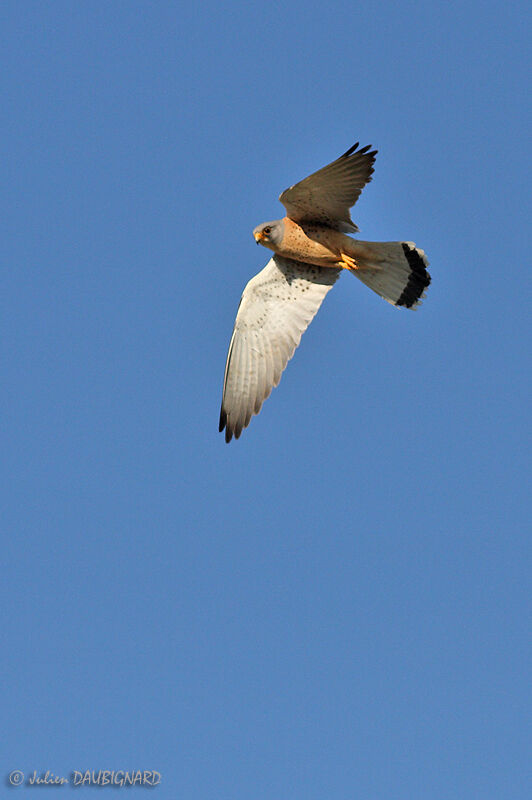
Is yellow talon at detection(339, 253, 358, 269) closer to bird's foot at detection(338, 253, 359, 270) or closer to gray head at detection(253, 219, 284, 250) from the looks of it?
bird's foot at detection(338, 253, 359, 270)

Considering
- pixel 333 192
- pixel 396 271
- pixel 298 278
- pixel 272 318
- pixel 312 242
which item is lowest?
pixel 272 318

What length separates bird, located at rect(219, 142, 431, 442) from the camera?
10211mm

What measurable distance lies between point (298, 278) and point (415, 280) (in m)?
1.28

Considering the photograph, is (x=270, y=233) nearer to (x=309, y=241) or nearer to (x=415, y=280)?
(x=309, y=241)

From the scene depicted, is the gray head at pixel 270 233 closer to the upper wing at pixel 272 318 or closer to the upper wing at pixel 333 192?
the upper wing at pixel 333 192

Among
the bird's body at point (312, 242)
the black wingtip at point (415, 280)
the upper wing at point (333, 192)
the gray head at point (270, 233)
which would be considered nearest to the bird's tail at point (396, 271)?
the black wingtip at point (415, 280)

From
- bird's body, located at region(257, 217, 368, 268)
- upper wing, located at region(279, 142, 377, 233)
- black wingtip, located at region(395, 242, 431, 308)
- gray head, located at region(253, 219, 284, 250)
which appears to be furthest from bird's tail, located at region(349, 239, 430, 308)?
gray head, located at region(253, 219, 284, 250)

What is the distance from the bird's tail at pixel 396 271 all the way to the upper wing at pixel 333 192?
42cm

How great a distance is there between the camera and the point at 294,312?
11172 mm

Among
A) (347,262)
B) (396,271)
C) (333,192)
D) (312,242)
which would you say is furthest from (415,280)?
(333,192)

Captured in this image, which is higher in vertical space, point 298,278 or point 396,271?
point 396,271

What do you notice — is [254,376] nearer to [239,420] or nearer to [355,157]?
[239,420]

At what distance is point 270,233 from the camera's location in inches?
410

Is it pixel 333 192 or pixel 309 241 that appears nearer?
pixel 333 192
